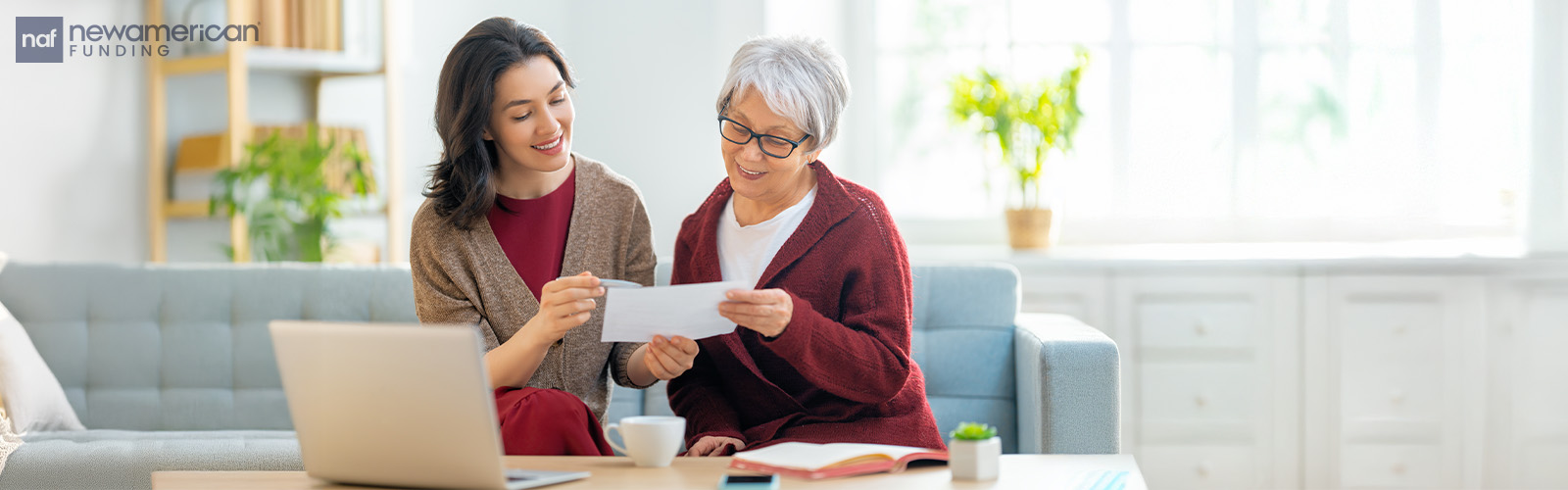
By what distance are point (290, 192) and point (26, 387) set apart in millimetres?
817

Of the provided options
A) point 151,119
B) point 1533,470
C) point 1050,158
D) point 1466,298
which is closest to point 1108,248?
point 1050,158

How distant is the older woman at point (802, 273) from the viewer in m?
1.56

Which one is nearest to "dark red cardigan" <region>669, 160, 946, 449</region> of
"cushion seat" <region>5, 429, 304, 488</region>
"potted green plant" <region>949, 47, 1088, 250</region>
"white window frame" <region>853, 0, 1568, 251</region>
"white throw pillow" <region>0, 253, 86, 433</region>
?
"cushion seat" <region>5, 429, 304, 488</region>

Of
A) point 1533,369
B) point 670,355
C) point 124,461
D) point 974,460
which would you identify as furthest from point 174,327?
point 1533,369

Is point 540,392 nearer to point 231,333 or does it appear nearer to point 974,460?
point 974,460

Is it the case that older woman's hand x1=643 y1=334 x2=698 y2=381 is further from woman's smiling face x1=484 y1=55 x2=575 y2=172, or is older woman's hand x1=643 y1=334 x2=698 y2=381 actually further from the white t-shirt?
woman's smiling face x1=484 y1=55 x2=575 y2=172

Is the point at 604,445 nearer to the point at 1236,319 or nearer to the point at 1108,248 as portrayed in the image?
the point at 1236,319

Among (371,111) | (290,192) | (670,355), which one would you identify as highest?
(371,111)

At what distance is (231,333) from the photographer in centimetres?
231

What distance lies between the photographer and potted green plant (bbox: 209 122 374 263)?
2719mm

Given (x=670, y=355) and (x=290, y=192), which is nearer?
(x=670, y=355)

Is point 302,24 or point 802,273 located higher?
point 302,24

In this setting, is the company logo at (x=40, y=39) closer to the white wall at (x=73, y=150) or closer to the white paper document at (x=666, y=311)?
the white wall at (x=73, y=150)

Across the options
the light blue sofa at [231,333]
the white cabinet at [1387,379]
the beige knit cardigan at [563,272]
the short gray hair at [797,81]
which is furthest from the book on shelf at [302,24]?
the white cabinet at [1387,379]
